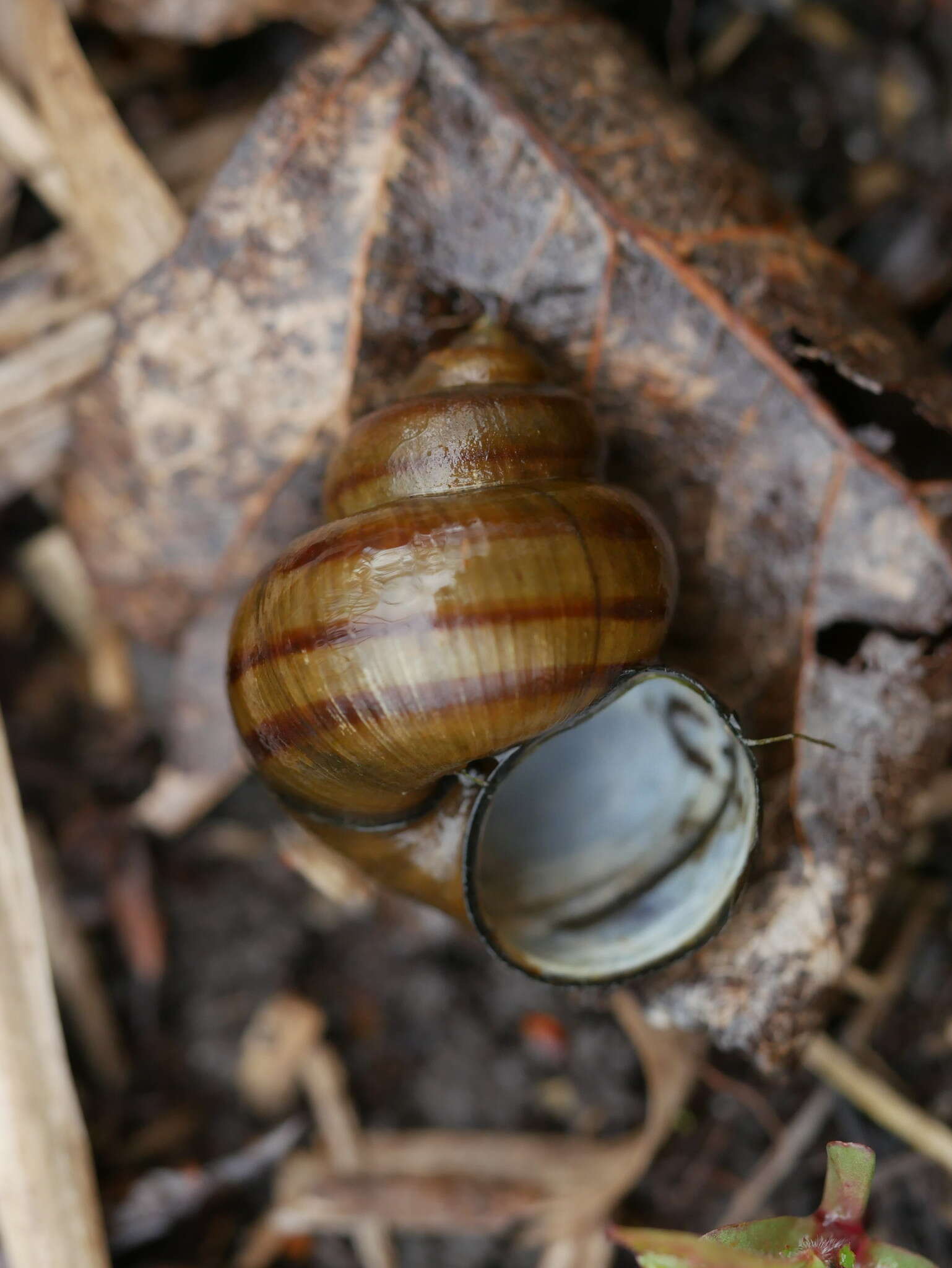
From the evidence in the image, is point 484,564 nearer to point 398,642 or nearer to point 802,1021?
point 398,642

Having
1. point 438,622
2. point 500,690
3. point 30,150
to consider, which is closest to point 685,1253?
point 500,690

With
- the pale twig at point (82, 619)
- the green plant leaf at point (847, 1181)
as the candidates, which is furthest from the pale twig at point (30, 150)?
the green plant leaf at point (847, 1181)

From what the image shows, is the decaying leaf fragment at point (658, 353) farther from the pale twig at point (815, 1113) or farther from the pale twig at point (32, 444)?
the pale twig at point (815, 1113)

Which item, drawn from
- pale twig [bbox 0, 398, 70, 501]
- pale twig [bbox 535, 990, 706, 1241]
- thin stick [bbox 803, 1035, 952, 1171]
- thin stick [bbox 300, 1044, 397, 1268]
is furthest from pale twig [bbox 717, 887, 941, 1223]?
pale twig [bbox 0, 398, 70, 501]

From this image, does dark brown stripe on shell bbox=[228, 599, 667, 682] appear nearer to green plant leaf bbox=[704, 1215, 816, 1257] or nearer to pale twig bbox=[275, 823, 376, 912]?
pale twig bbox=[275, 823, 376, 912]

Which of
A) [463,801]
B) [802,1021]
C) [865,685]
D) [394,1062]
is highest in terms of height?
[463,801]

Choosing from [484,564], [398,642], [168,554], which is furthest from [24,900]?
[484,564]
